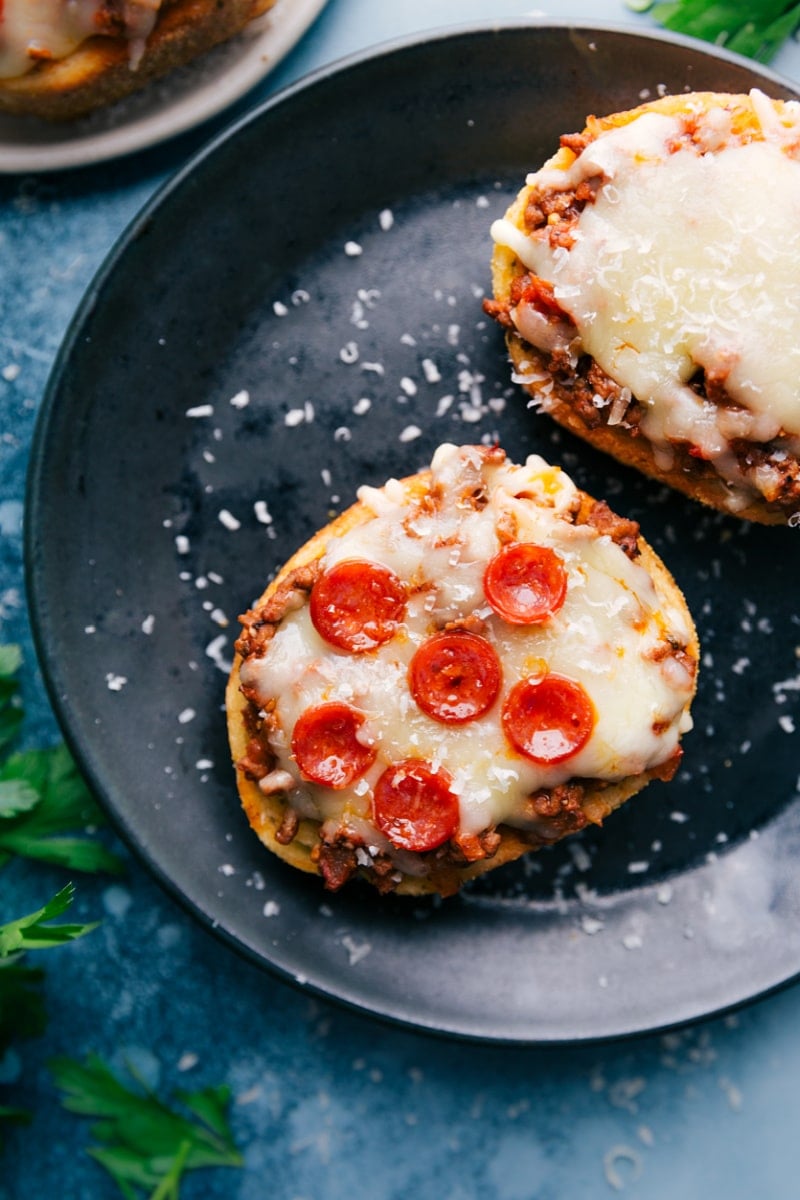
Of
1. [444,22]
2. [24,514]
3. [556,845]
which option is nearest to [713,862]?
[556,845]

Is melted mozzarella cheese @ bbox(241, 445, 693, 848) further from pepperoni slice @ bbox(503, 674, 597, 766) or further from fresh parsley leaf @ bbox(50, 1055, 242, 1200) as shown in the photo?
fresh parsley leaf @ bbox(50, 1055, 242, 1200)

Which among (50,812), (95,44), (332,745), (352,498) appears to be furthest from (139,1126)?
(95,44)

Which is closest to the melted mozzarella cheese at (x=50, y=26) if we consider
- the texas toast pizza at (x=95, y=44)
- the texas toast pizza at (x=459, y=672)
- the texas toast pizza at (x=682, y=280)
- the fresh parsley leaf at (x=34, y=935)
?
the texas toast pizza at (x=95, y=44)

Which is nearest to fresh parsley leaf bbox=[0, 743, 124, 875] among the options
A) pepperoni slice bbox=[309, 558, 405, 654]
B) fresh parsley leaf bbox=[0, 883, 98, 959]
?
fresh parsley leaf bbox=[0, 883, 98, 959]

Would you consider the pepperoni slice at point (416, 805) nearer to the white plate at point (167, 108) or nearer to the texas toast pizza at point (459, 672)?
the texas toast pizza at point (459, 672)

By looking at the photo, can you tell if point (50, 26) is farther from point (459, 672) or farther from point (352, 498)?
point (459, 672)

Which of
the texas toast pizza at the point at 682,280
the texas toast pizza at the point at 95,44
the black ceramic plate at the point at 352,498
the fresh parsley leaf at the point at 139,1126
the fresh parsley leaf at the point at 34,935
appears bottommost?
the fresh parsley leaf at the point at 139,1126
